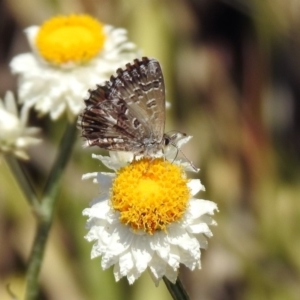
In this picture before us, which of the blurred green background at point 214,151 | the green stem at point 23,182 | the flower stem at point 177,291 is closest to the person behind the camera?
the flower stem at point 177,291

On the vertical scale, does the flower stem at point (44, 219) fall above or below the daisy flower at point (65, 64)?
below

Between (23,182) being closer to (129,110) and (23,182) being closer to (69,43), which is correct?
(129,110)

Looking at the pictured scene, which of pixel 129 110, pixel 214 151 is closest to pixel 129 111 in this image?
pixel 129 110

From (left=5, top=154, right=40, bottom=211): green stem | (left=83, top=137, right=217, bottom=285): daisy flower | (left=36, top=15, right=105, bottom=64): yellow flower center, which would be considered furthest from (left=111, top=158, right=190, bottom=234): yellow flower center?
(left=36, top=15, right=105, bottom=64): yellow flower center

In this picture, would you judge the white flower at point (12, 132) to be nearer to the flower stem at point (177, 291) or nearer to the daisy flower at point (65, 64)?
the daisy flower at point (65, 64)

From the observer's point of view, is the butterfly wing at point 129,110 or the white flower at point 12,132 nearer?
the butterfly wing at point 129,110

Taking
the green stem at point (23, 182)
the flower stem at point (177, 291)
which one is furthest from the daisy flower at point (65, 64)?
the flower stem at point (177, 291)
